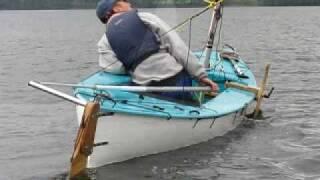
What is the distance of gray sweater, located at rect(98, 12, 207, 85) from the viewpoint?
10148 mm

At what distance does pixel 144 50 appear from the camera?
33.1 feet

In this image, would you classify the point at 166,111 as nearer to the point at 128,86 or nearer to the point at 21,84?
the point at 128,86

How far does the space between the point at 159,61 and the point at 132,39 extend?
552mm

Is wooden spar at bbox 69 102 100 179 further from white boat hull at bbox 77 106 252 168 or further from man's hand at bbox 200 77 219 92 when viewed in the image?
man's hand at bbox 200 77 219 92

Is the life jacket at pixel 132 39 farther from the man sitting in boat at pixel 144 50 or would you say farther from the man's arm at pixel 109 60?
the man's arm at pixel 109 60

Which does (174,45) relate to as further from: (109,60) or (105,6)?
(105,6)

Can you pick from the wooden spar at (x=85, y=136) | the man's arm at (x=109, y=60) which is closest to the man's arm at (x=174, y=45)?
the man's arm at (x=109, y=60)

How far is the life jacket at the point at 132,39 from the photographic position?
1007 centimetres

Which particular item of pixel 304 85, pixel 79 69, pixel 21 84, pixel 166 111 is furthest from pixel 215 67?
pixel 79 69

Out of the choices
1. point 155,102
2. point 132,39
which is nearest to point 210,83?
point 155,102

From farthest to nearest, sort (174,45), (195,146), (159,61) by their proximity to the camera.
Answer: (195,146), (174,45), (159,61)

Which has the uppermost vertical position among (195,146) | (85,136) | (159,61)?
(159,61)

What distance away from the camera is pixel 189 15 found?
38.4 ft

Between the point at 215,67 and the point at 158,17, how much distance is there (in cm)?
387
